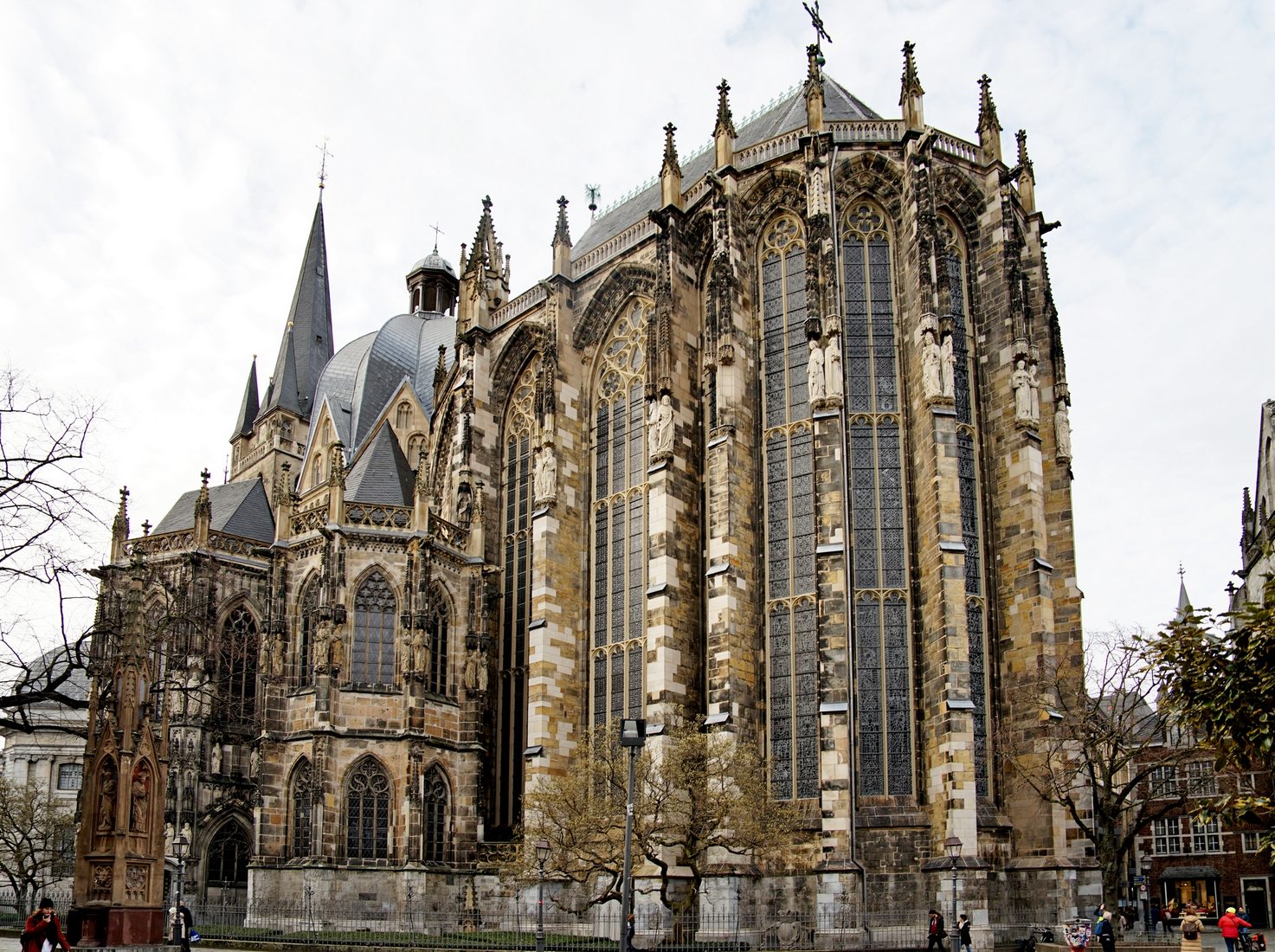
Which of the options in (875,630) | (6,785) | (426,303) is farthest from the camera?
(426,303)

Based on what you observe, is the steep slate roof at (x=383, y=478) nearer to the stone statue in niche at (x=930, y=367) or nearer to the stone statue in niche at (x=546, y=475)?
the stone statue in niche at (x=546, y=475)

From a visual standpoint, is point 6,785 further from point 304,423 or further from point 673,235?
point 673,235

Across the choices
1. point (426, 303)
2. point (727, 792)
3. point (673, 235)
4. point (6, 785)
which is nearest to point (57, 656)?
point (727, 792)

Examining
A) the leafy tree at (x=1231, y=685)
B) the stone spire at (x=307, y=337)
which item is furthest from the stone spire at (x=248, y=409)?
the leafy tree at (x=1231, y=685)

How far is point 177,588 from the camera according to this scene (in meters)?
35.6

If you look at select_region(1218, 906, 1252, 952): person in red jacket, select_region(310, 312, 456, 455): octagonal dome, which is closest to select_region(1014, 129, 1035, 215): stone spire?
select_region(1218, 906, 1252, 952): person in red jacket

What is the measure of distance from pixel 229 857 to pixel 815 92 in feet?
90.8

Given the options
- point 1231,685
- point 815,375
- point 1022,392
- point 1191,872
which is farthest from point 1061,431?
point 1191,872

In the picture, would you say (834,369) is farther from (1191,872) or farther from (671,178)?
(1191,872)

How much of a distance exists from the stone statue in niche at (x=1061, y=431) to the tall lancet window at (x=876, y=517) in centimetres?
446

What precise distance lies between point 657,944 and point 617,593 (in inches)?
466

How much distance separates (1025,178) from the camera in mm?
35188

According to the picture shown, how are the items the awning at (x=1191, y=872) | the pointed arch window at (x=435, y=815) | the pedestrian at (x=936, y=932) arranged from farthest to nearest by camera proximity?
the awning at (x=1191, y=872) < the pointed arch window at (x=435, y=815) < the pedestrian at (x=936, y=932)

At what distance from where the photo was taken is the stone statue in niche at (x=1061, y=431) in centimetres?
3180
